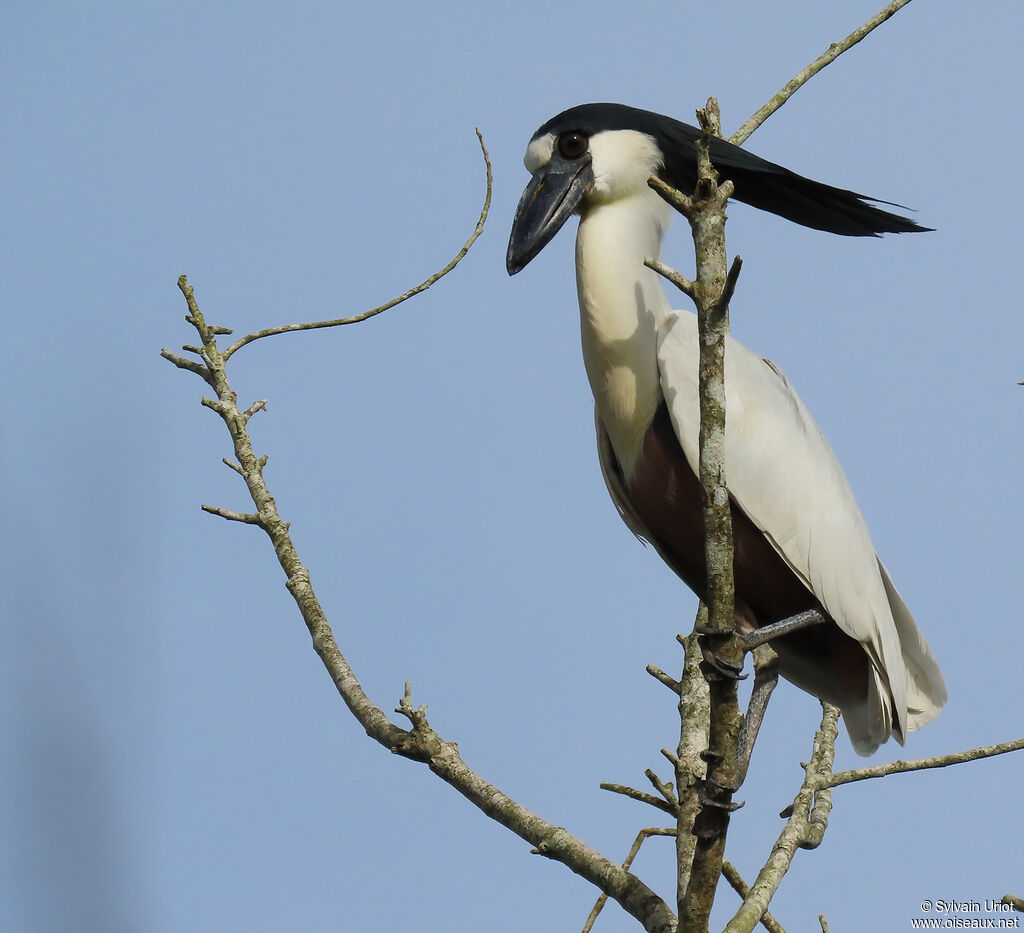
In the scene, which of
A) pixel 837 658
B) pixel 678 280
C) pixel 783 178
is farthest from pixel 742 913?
pixel 783 178

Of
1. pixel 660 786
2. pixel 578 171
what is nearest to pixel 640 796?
pixel 660 786

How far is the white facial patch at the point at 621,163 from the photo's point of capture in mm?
4441

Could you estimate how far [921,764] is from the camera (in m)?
3.49

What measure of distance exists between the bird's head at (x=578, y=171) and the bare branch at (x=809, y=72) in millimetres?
476

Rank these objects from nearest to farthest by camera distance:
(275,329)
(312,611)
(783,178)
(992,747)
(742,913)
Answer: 1. (742,913)
2. (992,747)
3. (312,611)
4. (275,329)
5. (783,178)

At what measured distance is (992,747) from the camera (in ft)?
10.7

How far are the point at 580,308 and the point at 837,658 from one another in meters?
A: 1.56

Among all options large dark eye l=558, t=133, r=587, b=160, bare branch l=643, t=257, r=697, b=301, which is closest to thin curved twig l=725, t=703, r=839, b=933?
bare branch l=643, t=257, r=697, b=301

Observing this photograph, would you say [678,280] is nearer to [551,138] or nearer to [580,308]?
[580,308]

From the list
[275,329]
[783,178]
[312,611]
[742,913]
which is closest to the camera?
[742,913]

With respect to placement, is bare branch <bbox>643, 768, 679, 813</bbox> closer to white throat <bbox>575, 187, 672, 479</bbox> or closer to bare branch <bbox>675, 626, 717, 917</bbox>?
bare branch <bbox>675, 626, 717, 917</bbox>

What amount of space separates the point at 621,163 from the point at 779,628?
6.32ft

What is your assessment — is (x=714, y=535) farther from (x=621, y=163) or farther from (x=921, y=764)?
(x=621, y=163)

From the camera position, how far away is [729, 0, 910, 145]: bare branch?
468 centimetres
